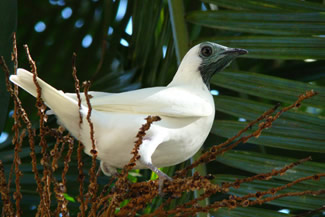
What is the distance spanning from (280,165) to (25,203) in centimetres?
132

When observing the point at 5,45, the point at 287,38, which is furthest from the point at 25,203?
the point at 287,38

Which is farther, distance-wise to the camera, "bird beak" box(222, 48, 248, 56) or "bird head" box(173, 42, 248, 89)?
"bird head" box(173, 42, 248, 89)

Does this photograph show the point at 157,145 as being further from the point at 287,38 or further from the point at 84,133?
the point at 287,38

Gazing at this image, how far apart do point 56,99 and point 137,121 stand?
1.06ft

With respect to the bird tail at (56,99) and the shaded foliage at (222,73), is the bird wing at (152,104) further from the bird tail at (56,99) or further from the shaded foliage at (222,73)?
the shaded foliage at (222,73)

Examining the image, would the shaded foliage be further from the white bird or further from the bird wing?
the bird wing

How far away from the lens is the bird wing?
2312 millimetres

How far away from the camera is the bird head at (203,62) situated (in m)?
2.69

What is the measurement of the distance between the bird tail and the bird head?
64 centimetres

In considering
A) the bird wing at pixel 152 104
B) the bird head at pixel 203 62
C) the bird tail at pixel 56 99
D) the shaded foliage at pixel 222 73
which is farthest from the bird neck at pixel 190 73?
the bird tail at pixel 56 99

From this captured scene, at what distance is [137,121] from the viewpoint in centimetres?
227

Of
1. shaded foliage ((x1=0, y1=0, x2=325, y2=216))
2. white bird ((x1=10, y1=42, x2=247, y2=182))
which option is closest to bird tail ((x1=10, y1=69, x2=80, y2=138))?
white bird ((x1=10, y1=42, x2=247, y2=182))

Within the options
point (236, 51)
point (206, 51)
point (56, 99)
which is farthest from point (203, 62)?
point (56, 99)

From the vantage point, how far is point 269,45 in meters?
2.70
